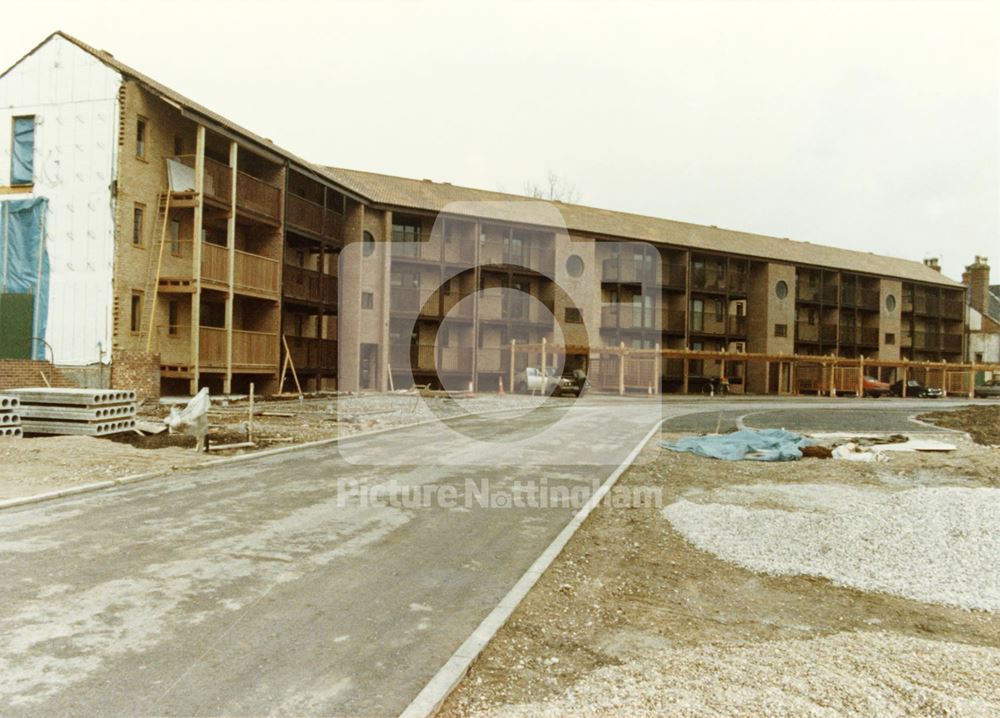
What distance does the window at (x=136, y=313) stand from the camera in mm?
21281

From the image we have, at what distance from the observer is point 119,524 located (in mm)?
7293

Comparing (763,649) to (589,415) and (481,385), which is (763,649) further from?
(481,385)

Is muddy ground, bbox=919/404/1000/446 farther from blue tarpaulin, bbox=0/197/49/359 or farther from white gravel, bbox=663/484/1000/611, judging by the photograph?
blue tarpaulin, bbox=0/197/49/359

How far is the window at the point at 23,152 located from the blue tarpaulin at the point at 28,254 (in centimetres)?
77

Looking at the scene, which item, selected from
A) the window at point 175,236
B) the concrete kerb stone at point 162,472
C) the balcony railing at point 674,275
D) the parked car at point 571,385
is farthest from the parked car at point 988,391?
the window at point 175,236

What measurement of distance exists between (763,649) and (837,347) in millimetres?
53043

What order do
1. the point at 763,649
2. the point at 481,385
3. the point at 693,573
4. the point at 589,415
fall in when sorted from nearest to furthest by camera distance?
1. the point at 763,649
2. the point at 693,573
3. the point at 589,415
4. the point at 481,385

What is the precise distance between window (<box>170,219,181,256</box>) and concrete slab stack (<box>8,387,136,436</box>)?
9.32 metres

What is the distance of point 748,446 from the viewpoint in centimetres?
1445

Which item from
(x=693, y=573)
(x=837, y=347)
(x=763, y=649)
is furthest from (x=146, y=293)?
(x=837, y=347)

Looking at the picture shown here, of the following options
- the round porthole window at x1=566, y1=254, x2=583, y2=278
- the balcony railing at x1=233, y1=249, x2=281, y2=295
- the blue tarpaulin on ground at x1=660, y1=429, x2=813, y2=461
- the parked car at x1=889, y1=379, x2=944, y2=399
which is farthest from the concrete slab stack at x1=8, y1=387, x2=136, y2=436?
the parked car at x1=889, y1=379, x2=944, y2=399

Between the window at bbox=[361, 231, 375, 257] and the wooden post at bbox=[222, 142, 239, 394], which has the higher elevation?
the window at bbox=[361, 231, 375, 257]

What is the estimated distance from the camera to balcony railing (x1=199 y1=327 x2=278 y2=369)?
2289 cm

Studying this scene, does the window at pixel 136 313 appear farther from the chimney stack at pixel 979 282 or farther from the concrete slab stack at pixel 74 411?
the chimney stack at pixel 979 282
